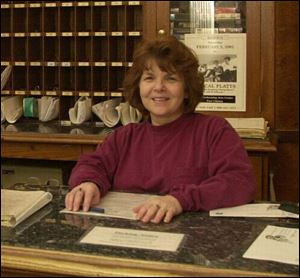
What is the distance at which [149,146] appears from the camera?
5.52 feet

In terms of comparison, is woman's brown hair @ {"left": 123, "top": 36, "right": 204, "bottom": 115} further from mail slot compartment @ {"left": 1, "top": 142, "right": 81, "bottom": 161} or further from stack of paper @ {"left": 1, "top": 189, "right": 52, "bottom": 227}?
mail slot compartment @ {"left": 1, "top": 142, "right": 81, "bottom": 161}

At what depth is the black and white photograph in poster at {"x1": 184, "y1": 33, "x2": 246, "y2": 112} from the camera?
9.00ft

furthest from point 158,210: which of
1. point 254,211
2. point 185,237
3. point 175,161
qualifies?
point 175,161

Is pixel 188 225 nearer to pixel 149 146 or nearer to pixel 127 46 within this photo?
pixel 149 146

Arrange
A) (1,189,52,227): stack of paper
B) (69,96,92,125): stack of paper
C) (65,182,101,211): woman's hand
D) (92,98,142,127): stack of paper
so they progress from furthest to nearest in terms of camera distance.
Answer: (69,96,92,125): stack of paper
(92,98,142,127): stack of paper
(65,182,101,211): woman's hand
(1,189,52,227): stack of paper

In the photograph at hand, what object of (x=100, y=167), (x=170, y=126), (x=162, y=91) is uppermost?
(x=162, y=91)

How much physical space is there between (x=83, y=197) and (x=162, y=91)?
1.50 feet

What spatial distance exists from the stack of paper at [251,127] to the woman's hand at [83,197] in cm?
134

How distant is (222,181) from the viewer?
4.73 ft

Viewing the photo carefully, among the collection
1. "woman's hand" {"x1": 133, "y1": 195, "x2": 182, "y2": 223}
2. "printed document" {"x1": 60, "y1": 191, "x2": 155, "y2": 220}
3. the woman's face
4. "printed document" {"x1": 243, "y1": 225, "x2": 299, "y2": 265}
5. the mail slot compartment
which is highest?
the woman's face

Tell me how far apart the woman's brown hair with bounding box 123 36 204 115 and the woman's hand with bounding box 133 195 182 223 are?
0.50 m

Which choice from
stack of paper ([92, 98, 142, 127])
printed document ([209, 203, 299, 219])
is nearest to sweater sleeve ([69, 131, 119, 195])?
printed document ([209, 203, 299, 219])

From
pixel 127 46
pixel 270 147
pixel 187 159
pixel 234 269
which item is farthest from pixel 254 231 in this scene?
pixel 127 46

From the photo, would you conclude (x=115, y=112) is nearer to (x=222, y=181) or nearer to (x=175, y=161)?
(x=175, y=161)
